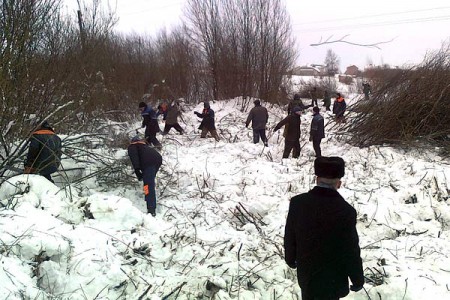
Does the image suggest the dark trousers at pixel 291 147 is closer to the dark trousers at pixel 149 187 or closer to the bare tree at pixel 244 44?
the dark trousers at pixel 149 187

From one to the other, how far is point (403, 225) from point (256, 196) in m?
2.45

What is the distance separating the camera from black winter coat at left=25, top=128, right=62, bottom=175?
5844 mm

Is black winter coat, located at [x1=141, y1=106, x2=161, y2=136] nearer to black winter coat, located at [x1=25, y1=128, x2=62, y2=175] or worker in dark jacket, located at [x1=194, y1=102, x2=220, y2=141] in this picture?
worker in dark jacket, located at [x1=194, y1=102, x2=220, y2=141]

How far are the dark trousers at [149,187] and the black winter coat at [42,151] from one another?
1.43 m

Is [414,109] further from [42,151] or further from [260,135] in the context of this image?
[42,151]

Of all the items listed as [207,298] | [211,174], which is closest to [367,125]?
[211,174]

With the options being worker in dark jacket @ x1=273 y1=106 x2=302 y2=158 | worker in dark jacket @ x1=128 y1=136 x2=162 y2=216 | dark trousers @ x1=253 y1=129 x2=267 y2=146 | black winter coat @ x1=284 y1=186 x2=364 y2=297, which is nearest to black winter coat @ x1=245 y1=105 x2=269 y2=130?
dark trousers @ x1=253 y1=129 x2=267 y2=146

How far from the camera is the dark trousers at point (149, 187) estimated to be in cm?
612

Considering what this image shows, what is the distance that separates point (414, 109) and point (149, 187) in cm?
752

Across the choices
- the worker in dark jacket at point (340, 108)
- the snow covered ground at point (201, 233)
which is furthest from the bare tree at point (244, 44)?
the snow covered ground at point (201, 233)

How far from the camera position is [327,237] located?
8.35 ft

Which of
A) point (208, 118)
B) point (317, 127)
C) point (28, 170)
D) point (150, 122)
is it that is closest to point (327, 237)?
point (28, 170)

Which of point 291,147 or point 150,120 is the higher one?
point 150,120

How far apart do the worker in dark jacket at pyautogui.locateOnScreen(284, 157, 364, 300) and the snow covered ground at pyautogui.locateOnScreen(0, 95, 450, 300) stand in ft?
3.81
